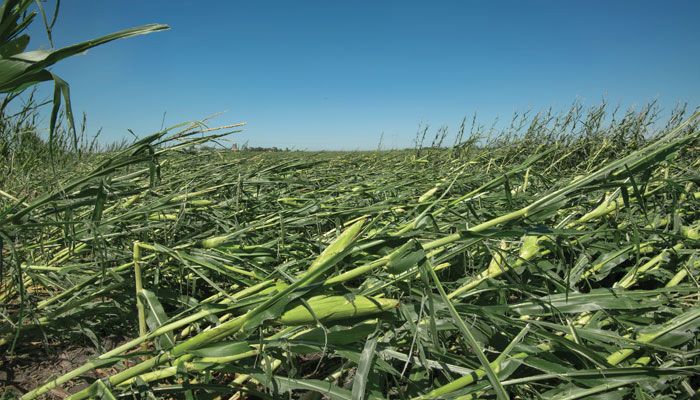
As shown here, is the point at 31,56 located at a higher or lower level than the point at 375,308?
higher

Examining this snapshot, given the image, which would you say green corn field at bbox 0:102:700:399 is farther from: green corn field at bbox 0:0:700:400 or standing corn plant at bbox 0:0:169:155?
standing corn plant at bbox 0:0:169:155

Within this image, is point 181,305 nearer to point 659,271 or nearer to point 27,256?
point 27,256

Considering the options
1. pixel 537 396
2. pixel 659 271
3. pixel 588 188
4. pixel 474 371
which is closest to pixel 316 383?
pixel 474 371

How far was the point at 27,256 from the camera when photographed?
184 cm

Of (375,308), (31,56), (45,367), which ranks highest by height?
(31,56)

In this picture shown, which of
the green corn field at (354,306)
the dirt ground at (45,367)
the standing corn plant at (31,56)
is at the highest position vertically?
the standing corn plant at (31,56)

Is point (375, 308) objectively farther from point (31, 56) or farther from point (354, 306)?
point (31, 56)

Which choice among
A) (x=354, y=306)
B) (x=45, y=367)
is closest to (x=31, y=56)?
(x=354, y=306)

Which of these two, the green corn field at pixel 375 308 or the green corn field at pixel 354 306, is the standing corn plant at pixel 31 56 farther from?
the green corn field at pixel 375 308

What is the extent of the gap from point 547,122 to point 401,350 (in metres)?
7.20

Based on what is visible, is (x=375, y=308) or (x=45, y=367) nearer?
(x=375, y=308)

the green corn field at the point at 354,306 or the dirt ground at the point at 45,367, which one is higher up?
the green corn field at the point at 354,306

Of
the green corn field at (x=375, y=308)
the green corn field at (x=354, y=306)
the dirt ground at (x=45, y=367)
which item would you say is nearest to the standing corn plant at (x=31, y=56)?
the green corn field at (x=354, y=306)

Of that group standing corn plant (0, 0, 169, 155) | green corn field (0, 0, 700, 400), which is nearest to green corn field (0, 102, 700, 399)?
green corn field (0, 0, 700, 400)
